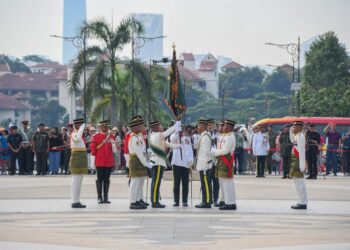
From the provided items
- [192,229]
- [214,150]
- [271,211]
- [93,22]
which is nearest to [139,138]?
[214,150]

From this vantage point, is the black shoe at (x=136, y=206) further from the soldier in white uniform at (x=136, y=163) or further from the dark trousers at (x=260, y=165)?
the dark trousers at (x=260, y=165)

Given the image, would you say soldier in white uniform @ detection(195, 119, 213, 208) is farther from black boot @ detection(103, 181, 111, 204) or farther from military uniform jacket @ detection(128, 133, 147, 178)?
black boot @ detection(103, 181, 111, 204)

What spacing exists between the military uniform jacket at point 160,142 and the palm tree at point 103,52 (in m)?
30.8

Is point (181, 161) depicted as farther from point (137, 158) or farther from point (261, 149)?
point (261, 149)

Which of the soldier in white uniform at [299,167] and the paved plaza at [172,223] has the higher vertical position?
the soldier in white uniform at [299,167]

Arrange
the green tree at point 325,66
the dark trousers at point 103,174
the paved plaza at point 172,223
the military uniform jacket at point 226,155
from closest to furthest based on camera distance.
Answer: the paved plaza at point 172,223 < the military uniform jacket at point 226,155 < the dark trousers at point 103,174 < the green tree at point 325,66

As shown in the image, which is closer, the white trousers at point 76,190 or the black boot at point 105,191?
the white trousers at point 76,190

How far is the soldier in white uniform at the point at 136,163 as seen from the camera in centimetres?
2530

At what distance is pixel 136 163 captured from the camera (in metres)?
25.3

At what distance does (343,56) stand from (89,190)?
8746 centimetres

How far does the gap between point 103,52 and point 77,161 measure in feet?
104

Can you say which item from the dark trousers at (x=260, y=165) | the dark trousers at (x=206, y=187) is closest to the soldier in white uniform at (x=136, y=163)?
the dark trousers at (x=206, y=187)

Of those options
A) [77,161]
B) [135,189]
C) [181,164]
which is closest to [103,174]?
[77,161]

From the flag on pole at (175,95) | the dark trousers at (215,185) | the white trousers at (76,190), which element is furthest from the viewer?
the flag on pole at (175,95)
